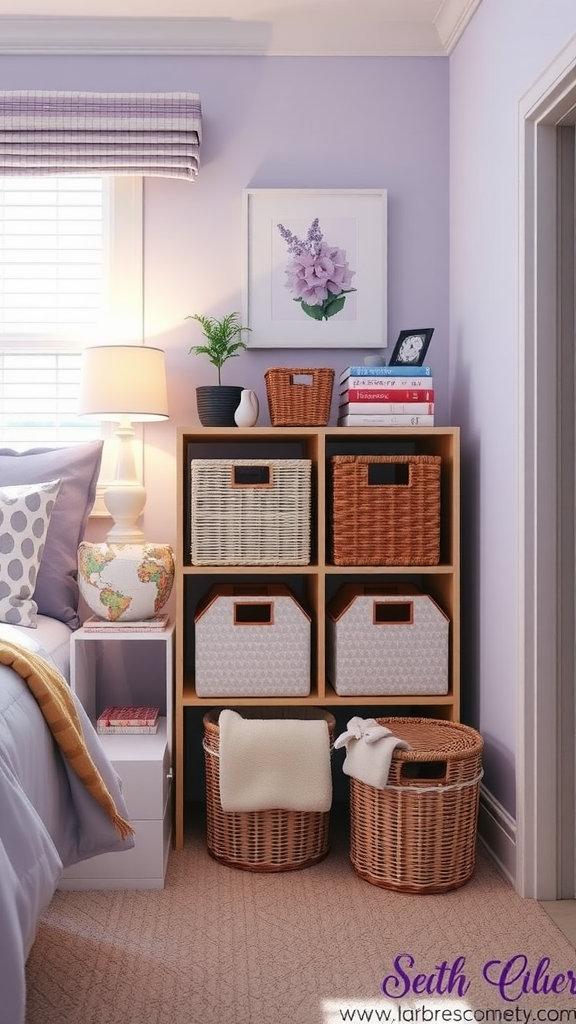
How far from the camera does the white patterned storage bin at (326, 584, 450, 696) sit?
99.7 inches

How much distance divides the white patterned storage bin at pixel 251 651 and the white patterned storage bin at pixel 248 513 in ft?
0.41

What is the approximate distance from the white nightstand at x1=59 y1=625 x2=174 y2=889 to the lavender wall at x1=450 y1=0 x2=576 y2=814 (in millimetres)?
898

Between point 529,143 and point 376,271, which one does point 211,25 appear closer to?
point 376,271

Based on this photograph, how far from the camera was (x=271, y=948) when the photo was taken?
1944 millimetres

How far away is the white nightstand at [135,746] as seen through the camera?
7.41 ft

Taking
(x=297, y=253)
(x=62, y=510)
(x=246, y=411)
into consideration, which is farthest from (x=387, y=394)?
(x=62, y=510)

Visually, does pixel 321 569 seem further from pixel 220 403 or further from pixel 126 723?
pixel 126 723

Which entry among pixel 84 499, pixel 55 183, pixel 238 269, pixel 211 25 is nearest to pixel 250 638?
pixel 84 499

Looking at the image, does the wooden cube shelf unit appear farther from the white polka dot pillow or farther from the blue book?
the white polka dot pillow

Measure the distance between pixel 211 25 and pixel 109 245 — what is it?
2.50 feet

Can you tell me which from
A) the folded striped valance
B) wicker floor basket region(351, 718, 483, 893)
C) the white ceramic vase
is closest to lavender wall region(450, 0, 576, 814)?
wicker floor basket region(351, 718, 483, 893)

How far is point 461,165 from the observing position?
2820 millimetres

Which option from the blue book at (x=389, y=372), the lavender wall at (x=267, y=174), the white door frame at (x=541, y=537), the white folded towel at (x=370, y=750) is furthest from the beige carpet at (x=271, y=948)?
the blue book at (x=389, y=372)

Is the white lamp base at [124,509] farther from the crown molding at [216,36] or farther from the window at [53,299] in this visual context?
the crown molding at [216,36]
